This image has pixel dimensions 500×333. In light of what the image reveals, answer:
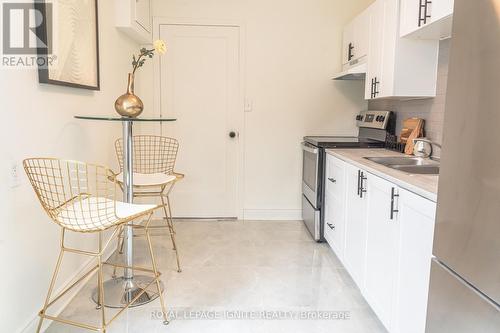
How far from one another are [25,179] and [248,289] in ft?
4.99

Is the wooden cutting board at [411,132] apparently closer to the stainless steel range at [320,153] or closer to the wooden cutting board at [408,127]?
the wooden cutting board at [408,127]

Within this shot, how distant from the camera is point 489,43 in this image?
3.50 feet

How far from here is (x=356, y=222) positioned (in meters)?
2.48

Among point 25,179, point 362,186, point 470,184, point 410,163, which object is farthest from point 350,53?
point 25,179

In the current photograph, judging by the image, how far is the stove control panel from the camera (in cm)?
341

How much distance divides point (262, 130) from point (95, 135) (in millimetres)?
1871

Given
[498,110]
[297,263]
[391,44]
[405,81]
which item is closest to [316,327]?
[297,263]

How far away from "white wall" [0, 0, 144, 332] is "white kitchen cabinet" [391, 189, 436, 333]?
183 centimetres

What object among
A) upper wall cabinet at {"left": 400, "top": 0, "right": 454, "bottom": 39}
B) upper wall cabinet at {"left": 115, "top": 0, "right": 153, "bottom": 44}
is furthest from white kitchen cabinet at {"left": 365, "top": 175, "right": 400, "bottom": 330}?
upper wall cabinet at {"left": 115, "top": 0, "right": 153, "bottom": 44}

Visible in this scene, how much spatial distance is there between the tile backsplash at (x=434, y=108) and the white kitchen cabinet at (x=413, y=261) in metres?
1.13

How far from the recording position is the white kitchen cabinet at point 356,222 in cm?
232

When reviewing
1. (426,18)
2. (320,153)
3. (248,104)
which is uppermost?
(426,18)

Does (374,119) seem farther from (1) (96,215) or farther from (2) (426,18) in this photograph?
→ (1) (96,215)

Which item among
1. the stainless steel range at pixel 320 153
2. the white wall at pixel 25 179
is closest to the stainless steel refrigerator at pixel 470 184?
the white wall at pixel 25 179
